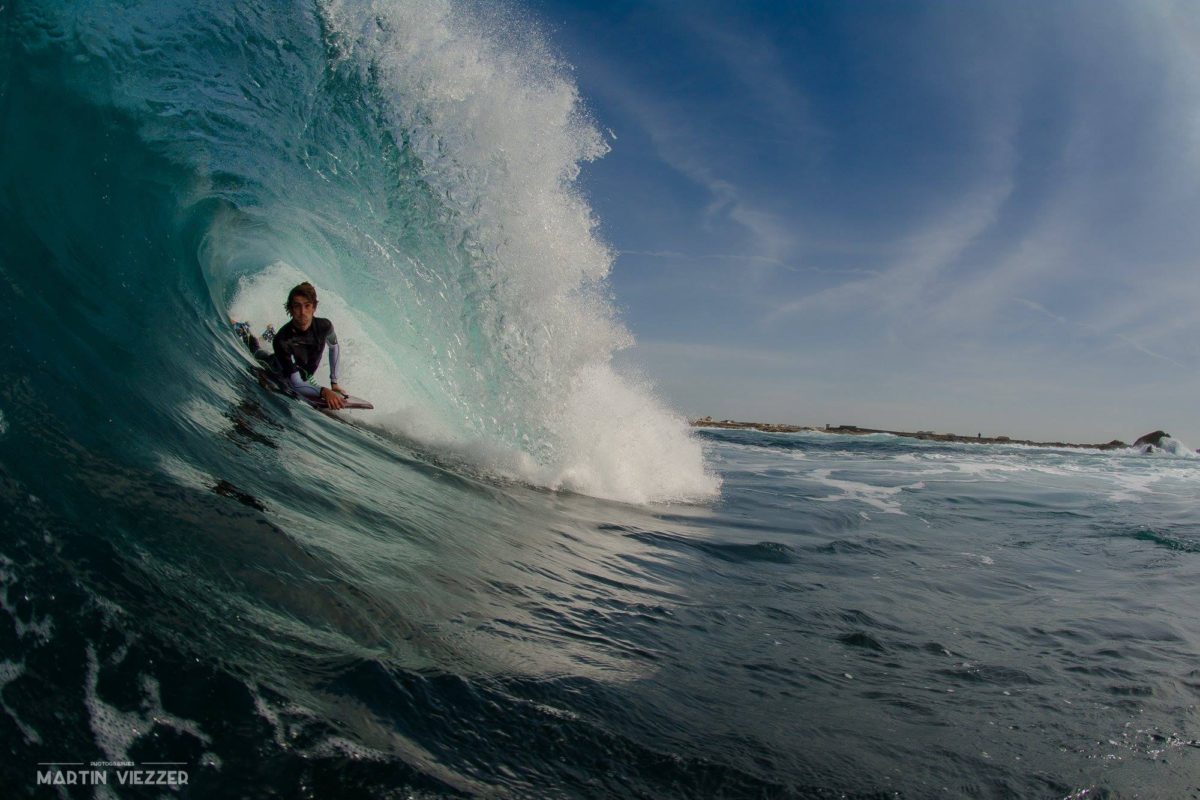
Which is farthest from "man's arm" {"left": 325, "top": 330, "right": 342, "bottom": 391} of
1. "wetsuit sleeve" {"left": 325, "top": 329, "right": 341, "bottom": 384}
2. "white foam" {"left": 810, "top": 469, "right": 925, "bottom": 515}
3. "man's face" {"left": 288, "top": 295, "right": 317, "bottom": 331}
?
"white foam" {"left": 810, "top": 469, "right": 925, "bottom": 515}

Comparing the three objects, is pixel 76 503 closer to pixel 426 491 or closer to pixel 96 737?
pixel 96 737

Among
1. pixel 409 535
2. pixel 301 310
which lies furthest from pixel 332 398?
pixel 409 535

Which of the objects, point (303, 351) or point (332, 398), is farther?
point (303, 351)

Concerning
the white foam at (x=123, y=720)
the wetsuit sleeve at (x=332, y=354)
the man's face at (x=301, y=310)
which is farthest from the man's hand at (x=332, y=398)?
the white foam at (x=123, y=720)

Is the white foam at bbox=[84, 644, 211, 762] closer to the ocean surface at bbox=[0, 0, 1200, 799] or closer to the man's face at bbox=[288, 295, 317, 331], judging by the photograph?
the ocean surface at bbox=[0, 0, 1200, 799]

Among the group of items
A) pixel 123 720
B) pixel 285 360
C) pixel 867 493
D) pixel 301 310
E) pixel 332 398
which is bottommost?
pixel 867 493

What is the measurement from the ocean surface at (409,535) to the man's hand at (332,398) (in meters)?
0.29

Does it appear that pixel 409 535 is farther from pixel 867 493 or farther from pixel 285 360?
pixel 867 493

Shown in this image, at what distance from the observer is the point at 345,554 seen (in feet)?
10.7

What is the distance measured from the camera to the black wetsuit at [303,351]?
724 centimetres

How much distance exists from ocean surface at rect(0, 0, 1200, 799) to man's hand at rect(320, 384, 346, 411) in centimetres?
29

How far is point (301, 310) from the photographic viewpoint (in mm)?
6922

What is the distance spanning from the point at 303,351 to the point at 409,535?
412 cm

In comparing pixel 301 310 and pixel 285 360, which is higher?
pixel 301 310
